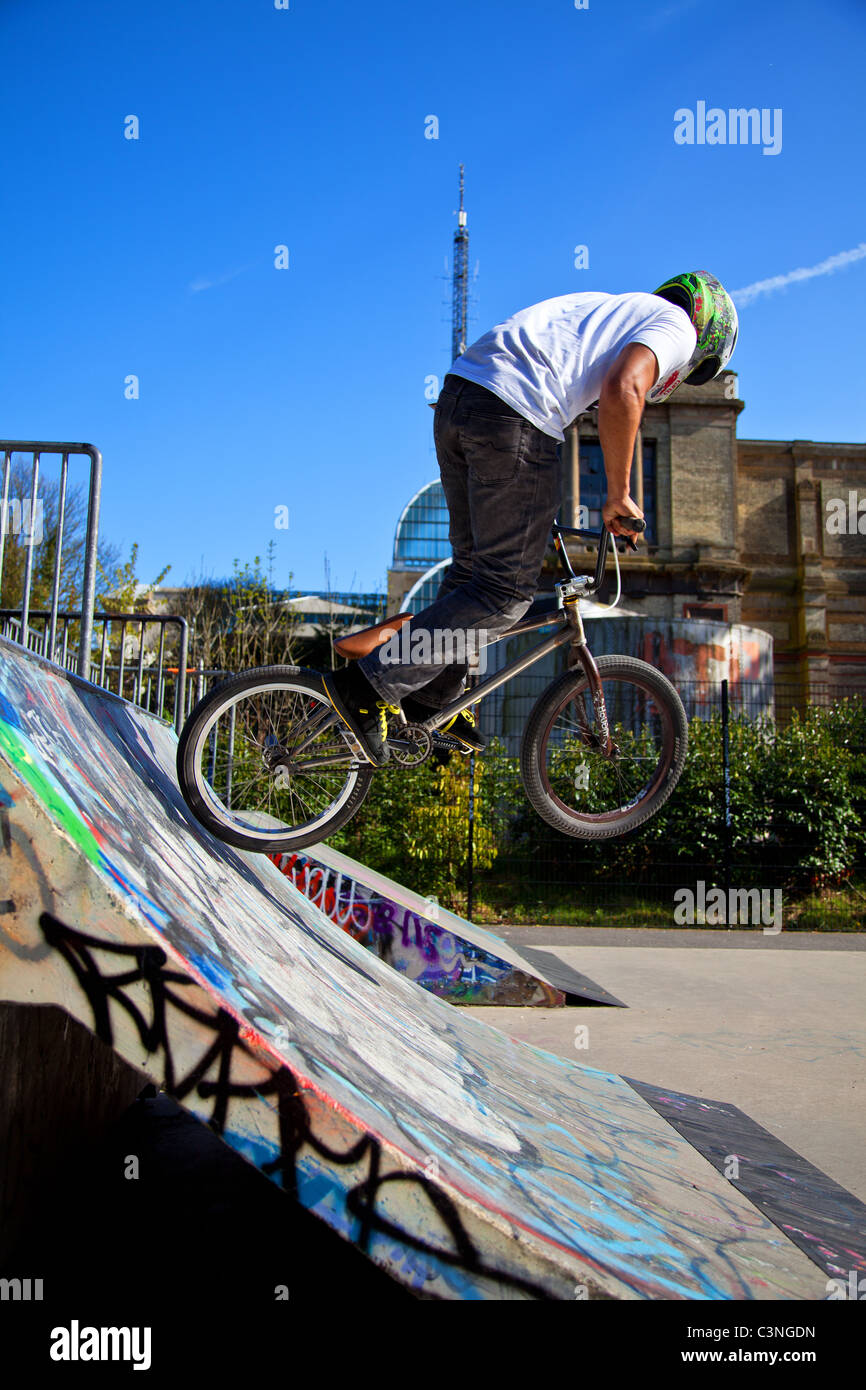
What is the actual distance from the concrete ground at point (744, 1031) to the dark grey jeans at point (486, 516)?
2416 millimetres

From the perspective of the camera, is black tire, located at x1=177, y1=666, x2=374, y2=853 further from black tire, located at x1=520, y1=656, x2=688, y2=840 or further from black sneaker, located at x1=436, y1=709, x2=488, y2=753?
black tire, located at x1=520, y1=656, x2=688, y2=840

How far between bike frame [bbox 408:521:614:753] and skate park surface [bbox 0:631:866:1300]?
1.14 metres

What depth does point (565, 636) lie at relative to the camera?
408cm

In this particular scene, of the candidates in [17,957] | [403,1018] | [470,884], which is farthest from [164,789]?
[470,884]

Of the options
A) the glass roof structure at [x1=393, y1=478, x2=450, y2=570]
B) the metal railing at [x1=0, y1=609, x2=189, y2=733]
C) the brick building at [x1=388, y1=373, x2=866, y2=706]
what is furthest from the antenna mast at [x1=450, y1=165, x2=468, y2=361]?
the metal railing at [x1=0, y1=609, x2=189, y2=733]

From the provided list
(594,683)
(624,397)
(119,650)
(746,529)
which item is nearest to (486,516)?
(624,397)

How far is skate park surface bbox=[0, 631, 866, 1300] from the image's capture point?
6.34ft

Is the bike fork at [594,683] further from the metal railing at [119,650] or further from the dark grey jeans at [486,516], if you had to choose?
the metal railing at [119,650]

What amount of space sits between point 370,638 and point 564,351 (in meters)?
1.29

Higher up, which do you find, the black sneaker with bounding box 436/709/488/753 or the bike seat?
the bike seat

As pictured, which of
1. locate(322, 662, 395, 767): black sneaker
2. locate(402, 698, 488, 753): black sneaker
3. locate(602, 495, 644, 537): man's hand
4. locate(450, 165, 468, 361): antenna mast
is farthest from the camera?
locate(450, 165, 468, 361): antenna mast

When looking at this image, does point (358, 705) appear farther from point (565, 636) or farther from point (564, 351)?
point (564, 351)

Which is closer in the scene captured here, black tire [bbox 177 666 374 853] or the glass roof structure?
black tire [bbox 177 666 374 853]
